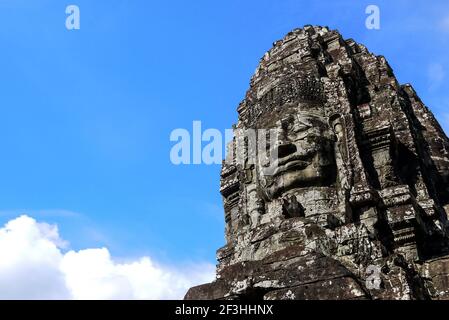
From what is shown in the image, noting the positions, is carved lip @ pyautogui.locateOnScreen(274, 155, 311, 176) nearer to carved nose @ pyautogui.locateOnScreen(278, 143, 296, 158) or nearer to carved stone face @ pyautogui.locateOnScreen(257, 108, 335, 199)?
carved stone face @ pyautogui.locateOnScreen(257, 108, 335, 199)

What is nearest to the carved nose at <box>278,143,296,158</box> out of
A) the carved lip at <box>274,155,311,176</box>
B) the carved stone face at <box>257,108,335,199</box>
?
the carved stone face at <box>257,108,335,199</box>

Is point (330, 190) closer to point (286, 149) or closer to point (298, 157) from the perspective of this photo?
point (298, 157)

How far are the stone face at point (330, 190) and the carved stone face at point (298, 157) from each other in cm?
2

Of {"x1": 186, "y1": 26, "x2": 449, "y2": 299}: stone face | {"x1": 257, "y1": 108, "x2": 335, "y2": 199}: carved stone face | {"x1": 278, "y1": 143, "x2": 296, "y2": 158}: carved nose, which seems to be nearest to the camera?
{"x1": 186, "y1": 26, "x2": 449, "y2": 299}: stone face

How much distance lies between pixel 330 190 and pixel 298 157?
811mm

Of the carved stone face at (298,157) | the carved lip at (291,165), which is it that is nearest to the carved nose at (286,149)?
the carved stone face at (298,157)

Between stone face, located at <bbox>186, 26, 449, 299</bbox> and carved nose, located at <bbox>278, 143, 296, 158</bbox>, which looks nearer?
stone face, located at <bbox>186, 26, 449, 299</bbox>

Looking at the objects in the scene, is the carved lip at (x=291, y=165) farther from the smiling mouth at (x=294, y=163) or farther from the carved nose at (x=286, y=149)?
the carved nose at (x=286, y=149)

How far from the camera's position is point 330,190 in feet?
29.1

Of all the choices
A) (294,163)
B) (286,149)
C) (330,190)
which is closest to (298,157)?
(294,163)

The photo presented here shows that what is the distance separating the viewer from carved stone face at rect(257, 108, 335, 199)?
903 centimetres

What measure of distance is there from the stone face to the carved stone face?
2cm

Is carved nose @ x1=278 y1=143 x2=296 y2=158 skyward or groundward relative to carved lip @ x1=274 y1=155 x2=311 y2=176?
skyward
